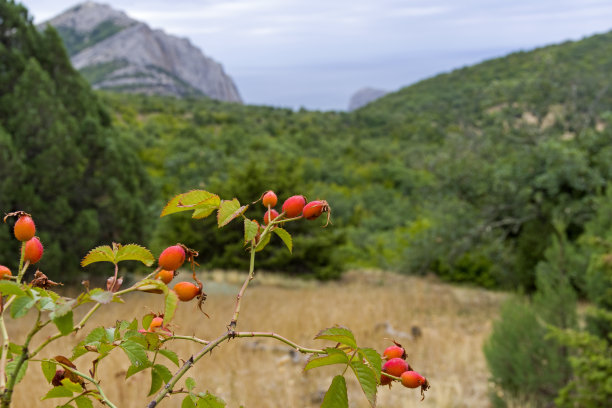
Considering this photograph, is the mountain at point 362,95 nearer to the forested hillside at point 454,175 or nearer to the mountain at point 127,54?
the mountain at point 127,54

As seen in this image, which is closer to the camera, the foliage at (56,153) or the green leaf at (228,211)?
the green leaf at (228,211)

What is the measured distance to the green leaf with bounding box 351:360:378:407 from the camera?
21.9 inches

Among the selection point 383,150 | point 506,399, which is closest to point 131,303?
point 506,399

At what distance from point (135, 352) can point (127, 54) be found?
7735cm

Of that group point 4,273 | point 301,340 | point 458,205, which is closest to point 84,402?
point 4,273

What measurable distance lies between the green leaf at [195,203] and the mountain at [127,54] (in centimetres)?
6087

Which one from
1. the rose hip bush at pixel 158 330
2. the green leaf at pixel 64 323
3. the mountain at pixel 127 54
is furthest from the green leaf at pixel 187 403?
the mountain at pixel 127 54

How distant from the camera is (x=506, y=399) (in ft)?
12.9

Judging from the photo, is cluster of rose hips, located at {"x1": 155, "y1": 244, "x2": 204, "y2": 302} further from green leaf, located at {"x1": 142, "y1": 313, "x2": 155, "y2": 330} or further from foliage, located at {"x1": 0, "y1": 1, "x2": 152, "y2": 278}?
foliage, located at {"x1": 0, "y1": 1, "x2": 152, "y2": 278}

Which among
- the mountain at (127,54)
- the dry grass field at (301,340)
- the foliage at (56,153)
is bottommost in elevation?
the dry grass field at (301,340)

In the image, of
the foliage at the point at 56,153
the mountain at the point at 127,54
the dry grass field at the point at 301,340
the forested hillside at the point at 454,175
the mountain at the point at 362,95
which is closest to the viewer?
the dry grass field at the point at 301,340

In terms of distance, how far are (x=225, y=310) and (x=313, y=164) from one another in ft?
65.7

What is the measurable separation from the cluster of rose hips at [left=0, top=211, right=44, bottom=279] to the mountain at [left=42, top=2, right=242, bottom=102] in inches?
2396

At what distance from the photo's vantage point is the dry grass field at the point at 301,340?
130 inches
